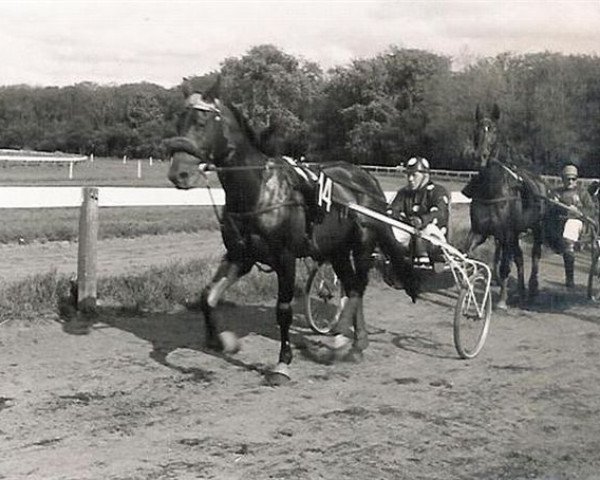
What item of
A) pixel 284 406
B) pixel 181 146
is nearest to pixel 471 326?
pixel 284 406

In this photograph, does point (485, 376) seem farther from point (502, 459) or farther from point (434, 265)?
point (502, 459)

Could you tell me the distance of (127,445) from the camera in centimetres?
502

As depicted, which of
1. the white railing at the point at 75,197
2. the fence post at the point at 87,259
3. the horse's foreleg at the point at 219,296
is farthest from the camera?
the white railing at the point at 75,197

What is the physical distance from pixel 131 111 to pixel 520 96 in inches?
1376

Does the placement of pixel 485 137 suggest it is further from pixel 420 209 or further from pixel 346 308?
pixel 346 308

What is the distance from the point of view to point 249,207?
6617 mm

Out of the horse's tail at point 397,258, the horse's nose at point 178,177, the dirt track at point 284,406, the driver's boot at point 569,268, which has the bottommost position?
the dirt track at point 284,406

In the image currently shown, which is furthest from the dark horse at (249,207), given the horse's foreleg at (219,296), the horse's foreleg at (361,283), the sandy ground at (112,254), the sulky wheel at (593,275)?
the sulky wheel at (593,275)

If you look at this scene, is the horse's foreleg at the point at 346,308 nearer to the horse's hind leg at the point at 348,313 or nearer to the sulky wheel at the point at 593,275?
the horse's hind leg at the point at 348,313

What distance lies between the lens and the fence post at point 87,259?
861 cm

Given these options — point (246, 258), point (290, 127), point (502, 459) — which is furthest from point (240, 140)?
point (290, 127)

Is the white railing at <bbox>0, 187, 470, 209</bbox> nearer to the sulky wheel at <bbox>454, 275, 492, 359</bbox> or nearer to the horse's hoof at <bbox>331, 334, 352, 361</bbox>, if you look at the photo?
the horse's hoof at <bbox>331, 334, 352, 361</bbox>

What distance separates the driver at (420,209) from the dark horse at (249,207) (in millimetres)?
960

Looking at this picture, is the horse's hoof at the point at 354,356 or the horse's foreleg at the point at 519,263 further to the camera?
the horse's foreleg at the point at 519,263
